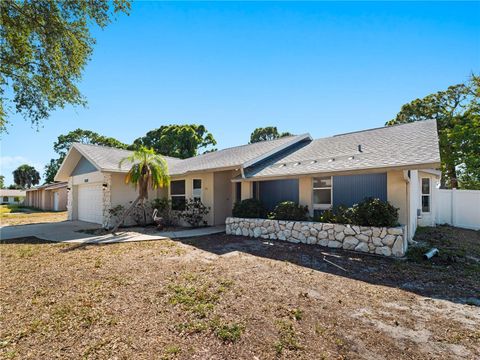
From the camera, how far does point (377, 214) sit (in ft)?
26.8

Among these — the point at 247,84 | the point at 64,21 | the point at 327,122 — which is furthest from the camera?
the point at 327,122

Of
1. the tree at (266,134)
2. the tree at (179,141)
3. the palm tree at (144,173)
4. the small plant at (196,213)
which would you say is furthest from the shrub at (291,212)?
the tree at (266,134)

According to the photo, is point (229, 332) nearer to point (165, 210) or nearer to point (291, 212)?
point (291, 212)

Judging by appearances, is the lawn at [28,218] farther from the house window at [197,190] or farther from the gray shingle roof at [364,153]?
the gray shingle roof at [364,153]

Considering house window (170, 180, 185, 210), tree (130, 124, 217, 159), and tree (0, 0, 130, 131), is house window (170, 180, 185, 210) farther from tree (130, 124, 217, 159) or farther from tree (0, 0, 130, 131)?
tree (130, 124, 217, 159)

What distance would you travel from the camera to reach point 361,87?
12680 mm

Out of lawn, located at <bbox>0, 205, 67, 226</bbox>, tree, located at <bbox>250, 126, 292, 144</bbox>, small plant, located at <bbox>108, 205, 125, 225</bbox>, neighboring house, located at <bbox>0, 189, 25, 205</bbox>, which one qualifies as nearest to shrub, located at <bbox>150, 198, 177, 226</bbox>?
small plant, located at <bbox>108, 205, 125, 225</bbox>

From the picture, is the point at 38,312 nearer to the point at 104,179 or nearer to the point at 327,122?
the point at 104,179

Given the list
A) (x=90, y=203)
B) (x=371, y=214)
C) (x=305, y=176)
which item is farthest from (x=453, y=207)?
(x=90, y=203)

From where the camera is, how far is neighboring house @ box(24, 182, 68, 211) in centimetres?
2958

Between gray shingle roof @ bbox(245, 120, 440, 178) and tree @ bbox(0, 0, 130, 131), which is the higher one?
tree @ bbox(0, 0, 130, 131)

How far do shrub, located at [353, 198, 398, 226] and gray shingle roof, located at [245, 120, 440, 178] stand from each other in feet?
4.03

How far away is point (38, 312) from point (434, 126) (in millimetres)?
13772

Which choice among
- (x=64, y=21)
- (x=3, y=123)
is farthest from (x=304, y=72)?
(x=3, y=123)
